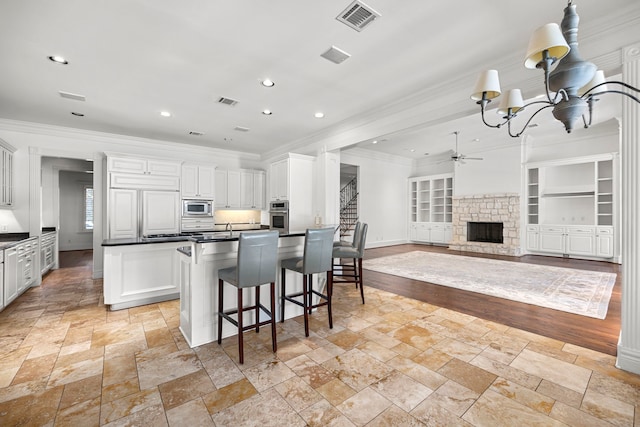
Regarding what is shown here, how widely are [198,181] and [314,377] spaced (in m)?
5.39

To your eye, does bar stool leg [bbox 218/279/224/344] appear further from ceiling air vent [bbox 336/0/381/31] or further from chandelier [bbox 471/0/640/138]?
chandelier [bbox 471/0/640/138]

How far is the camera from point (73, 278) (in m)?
5.42

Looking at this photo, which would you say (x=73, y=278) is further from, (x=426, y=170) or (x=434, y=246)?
(x=426, y=170)

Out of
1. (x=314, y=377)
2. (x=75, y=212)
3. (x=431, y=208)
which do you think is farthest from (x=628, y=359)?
(x=75, y=212)

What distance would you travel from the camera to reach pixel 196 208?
6309mm

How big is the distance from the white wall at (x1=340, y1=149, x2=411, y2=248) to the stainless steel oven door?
10.2 ft

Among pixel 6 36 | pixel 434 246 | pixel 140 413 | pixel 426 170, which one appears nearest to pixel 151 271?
pixel 140 413

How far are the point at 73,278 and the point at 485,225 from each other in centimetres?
1054

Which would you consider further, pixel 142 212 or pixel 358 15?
pixel 142 212

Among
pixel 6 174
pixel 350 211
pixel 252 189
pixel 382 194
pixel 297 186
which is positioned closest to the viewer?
pixel 6 174

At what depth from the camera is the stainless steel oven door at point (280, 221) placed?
5.95m

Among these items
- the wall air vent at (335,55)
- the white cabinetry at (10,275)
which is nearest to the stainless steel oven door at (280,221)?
the wall air vent at (335,55)

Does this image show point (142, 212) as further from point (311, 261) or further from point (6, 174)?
point (311, 261)

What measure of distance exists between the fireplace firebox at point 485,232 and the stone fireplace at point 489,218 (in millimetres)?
218
